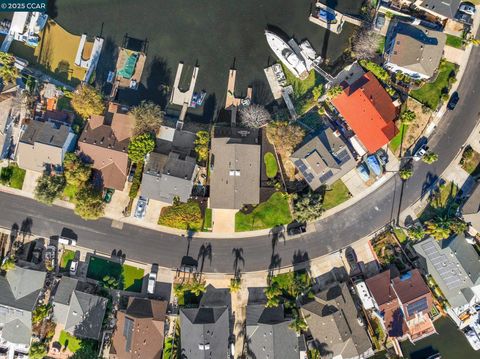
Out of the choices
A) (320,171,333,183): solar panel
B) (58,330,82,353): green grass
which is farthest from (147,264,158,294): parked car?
(320,171,333,183): solar panel

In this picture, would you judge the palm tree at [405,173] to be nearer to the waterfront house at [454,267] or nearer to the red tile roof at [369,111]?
the red tile roof at [369,111]

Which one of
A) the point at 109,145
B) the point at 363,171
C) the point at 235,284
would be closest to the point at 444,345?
the point at 363,171

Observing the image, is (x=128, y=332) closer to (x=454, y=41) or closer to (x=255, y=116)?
(x=255, y=116)

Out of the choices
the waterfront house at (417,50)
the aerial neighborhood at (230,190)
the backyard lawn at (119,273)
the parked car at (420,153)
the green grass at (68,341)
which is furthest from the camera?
the green grass at (68,341)

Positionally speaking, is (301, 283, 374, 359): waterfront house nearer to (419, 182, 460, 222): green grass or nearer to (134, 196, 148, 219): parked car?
(419, 182, 460, 222): green grass

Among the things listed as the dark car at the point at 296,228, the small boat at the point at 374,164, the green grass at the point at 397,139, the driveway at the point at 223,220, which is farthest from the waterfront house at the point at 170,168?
the green grass at the point at 397,139

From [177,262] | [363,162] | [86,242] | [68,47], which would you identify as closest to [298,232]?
[363,162]
